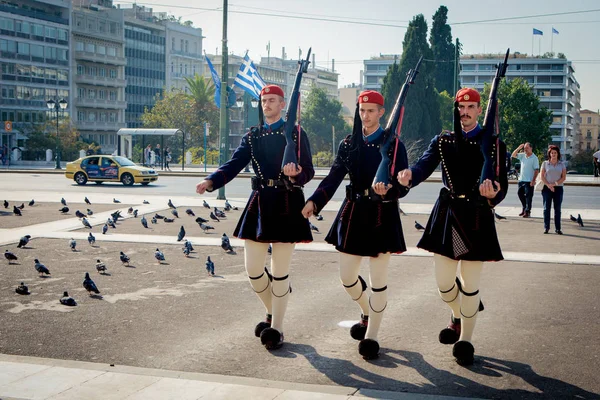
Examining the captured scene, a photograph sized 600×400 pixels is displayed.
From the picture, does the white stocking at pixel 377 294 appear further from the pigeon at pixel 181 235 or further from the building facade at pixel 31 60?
the building facade at pixel 31 60

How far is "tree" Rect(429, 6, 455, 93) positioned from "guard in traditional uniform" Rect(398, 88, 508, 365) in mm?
85831

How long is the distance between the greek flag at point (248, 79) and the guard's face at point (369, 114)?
22745 millimetres

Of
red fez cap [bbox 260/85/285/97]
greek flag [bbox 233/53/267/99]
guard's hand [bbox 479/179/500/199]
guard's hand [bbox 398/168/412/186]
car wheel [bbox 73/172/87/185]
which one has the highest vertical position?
greek flag [bbox 233/53/267/99]

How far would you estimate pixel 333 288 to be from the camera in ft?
30.7

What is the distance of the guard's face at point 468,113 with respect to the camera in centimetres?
621

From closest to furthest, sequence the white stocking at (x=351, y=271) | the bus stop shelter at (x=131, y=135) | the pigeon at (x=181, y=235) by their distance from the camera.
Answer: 1. the white stocking at (x=351, y=271)
2. the pigeon at (x=181, y=235)
3. the bus stop shelter at (x=131, y=135)

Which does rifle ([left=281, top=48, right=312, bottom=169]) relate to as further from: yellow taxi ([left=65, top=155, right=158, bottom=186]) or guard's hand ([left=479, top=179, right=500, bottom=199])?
yellow taxi ([left=65, top=155, right=158, bottom=186])

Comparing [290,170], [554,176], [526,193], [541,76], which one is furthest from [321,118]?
[290,170]

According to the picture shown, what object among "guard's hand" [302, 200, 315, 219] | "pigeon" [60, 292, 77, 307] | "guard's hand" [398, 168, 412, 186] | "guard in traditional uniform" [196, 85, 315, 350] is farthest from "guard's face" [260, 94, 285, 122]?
"pigeon" [60, 292, 77, 307]

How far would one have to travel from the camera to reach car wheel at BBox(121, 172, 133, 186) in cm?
3144

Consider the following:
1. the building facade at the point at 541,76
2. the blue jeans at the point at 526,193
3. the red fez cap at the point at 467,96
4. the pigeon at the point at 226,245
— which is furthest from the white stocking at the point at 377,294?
the building facade at the point at 541,76

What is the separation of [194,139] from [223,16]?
175 feet

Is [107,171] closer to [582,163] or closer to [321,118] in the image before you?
[582,163]

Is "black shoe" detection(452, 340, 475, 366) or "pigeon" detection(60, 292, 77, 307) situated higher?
"black shoe" detection(452, 340, 475, 366)
